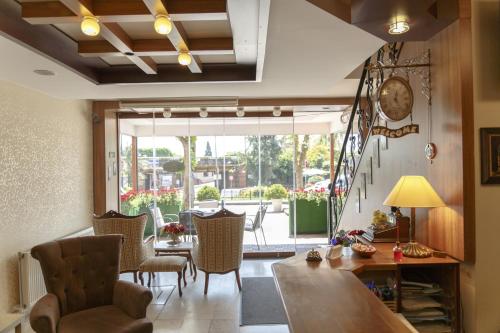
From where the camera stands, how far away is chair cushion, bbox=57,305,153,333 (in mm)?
2594

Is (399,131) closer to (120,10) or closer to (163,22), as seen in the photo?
(163,22)

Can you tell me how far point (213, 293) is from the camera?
475 centimetres

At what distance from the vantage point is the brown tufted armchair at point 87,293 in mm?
2629

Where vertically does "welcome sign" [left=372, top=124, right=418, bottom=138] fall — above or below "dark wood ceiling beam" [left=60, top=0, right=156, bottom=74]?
below

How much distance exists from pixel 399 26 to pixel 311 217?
599 centimetres

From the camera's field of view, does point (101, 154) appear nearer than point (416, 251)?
No

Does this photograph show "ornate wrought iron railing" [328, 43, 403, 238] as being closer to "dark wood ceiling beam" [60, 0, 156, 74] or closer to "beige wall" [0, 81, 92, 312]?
"dark wood ceiling beam" [60, 0, 156, 74]

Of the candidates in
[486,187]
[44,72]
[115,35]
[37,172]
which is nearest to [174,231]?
[37,172]

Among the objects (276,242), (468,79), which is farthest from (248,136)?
(468,79)

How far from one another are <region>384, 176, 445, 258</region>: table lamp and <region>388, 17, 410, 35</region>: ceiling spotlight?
1.10 m

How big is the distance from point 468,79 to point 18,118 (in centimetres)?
447

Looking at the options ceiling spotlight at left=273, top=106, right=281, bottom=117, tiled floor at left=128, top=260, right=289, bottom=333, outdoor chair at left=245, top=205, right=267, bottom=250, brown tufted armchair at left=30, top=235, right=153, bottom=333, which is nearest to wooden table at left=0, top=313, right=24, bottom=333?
brown tufted armchair at left=30, top=235, right=153, bottom=333

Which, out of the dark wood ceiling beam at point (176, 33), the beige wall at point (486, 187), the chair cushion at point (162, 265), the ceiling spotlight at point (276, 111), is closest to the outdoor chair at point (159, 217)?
the chair cushion at point (162, 265)

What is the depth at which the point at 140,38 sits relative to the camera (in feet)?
10.7
